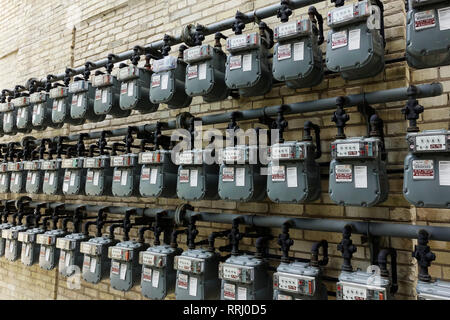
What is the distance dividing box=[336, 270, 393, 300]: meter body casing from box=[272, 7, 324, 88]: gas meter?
4.22ft

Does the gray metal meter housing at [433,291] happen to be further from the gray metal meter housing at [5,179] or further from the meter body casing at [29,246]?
the gray metal meter housing at [5,179]

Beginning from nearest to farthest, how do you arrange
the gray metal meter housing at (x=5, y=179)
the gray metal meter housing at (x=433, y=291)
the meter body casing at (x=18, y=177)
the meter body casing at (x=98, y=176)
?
the gray metal meter housing at (x=433, y=291) < the meter body casing at (x=98, y=176) < the meter body casing at (x=18, y=177) < the gray metal meter housing at (x=5, y=179)

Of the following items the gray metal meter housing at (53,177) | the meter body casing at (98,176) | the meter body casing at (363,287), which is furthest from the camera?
the gray metal meter housing at (53,177)

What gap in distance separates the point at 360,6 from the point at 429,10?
371 millimetres

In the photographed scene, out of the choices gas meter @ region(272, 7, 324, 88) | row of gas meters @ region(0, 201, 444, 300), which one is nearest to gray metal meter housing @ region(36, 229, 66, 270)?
row of gas meters @ region(0, 201, 444, 300)

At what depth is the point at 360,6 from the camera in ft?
6.66

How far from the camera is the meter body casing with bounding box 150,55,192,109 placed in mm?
2801

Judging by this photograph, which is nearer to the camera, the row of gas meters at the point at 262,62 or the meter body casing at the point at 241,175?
the row of gas meters at the point at 262,62

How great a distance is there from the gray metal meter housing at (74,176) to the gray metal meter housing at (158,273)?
1.12 meters

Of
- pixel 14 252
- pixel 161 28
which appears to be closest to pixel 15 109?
pixel 14 252

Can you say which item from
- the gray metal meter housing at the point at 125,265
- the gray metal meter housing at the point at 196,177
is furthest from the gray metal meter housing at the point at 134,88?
the gray metal meter housing at the point at 125,265

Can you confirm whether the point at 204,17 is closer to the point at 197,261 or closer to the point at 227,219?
the point at 227,219

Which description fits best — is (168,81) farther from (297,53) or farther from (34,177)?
(34,177)

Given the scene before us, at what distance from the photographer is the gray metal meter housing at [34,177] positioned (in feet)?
12.3
